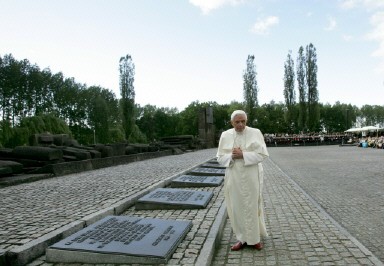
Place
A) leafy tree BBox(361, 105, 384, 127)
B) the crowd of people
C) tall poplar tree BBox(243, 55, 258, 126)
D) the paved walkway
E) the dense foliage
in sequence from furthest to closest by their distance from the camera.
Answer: leafy tree BBox(361, 105, 384, 127)
tall poplar tree BBox(243, 55, 258, 126)
the dense foliage
the crowd of people
the paved walkway

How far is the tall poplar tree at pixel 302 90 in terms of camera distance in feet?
215

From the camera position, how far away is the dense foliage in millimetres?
46300

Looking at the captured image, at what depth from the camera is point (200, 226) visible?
19.2 feet

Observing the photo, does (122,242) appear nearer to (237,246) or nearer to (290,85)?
(237,246)

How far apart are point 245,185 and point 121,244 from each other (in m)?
1.71

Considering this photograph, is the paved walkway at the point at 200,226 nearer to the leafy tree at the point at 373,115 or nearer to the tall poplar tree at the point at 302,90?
the tall poplar tree at the point at 302,90

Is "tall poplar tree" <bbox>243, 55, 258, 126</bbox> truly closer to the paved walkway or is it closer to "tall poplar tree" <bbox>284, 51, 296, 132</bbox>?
"tall poplar tree" <bbox>284, 51, 296, 132</bbox>

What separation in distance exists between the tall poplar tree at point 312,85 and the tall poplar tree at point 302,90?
0.63 m

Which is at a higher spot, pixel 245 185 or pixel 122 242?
pixel 245 185

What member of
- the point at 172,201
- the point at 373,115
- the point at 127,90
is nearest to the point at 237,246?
the point at 172,201

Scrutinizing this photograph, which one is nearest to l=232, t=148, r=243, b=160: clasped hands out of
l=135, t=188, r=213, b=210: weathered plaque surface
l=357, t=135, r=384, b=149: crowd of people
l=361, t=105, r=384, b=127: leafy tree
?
l=135, t=188, r=213, b=210: weathered plaque surface

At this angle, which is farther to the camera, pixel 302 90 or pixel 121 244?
pixel 302 90

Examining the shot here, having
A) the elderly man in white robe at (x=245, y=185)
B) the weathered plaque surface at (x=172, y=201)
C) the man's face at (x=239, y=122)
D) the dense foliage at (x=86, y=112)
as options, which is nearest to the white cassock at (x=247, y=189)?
the elderly man in white robe at (x=245, y=185)

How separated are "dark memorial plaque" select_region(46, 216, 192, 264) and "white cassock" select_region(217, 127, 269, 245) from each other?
0.73 metres
